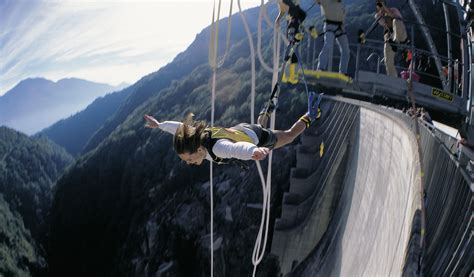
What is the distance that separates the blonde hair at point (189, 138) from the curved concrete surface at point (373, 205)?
2.90 m

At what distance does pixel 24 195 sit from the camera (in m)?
118

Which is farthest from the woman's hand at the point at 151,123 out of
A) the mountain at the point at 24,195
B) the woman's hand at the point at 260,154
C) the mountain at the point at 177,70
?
the mountain at the point at 177,70

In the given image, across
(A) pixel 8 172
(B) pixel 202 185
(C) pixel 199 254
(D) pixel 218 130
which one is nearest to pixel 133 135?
(B) pixel 202 185

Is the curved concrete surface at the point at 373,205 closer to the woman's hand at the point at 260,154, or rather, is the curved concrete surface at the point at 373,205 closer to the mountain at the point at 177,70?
the woman's hand at the point at 260,154

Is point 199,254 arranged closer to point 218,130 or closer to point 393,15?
point 393,15

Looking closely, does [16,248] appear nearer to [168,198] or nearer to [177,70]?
[168,198]

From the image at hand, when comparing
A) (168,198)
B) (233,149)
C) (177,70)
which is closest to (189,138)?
(233,149)

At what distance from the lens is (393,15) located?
422 inches

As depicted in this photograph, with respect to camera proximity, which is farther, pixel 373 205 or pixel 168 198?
pixel 168 198

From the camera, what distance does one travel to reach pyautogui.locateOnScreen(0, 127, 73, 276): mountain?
8625cm

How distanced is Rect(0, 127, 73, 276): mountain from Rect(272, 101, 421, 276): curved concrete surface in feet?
262

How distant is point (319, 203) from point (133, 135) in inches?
2868

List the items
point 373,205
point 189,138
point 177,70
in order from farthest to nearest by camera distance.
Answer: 1. point 177,70
2. point 373,205
3. point 189,138

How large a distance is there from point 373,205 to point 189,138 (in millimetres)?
7655
